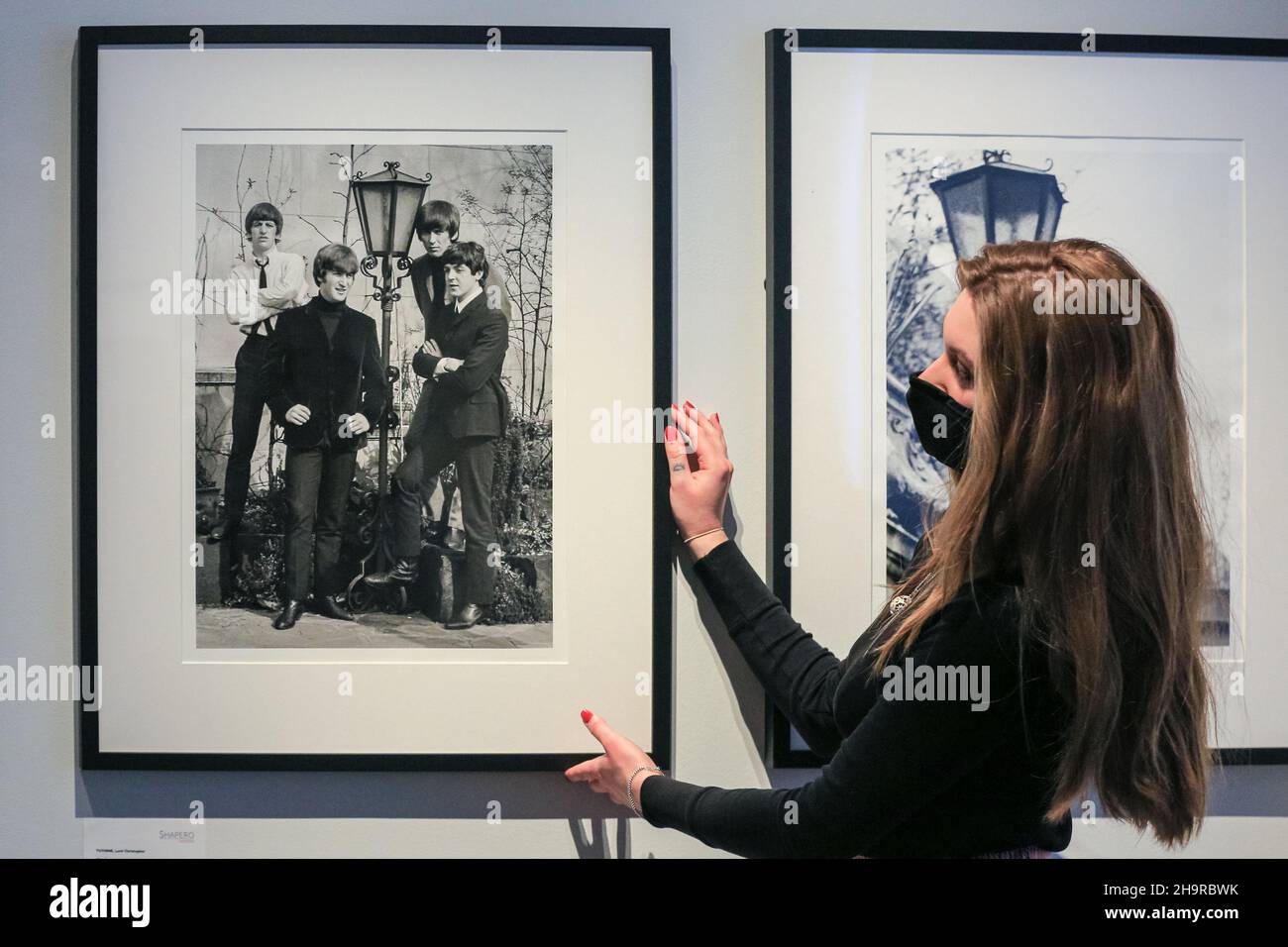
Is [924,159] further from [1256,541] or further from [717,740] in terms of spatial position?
[717,740]

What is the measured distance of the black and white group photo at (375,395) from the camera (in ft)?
3.25

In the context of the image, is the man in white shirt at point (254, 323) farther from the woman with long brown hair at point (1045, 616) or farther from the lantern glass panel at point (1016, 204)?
the lantern glass panel at point (1016, 204)

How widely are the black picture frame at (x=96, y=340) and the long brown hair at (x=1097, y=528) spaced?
35 cm

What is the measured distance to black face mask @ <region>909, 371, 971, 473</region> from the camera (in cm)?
84

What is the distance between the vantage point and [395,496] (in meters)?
1.00

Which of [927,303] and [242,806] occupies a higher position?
[927,303]

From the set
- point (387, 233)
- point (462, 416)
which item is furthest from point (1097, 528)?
point (387, 233)

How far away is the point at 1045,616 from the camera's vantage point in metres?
0.70

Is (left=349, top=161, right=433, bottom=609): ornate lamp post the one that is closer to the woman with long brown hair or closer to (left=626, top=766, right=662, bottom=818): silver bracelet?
(left=626, top=766, right=662, bottom=818): silver bracelet

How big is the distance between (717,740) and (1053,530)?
19.4 inches

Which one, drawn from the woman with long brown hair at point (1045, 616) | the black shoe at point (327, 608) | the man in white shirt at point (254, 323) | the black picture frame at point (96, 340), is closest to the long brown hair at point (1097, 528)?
the woman with long brown hair at point (1045, 616)

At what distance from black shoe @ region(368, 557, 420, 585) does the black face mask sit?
23.2 inches
